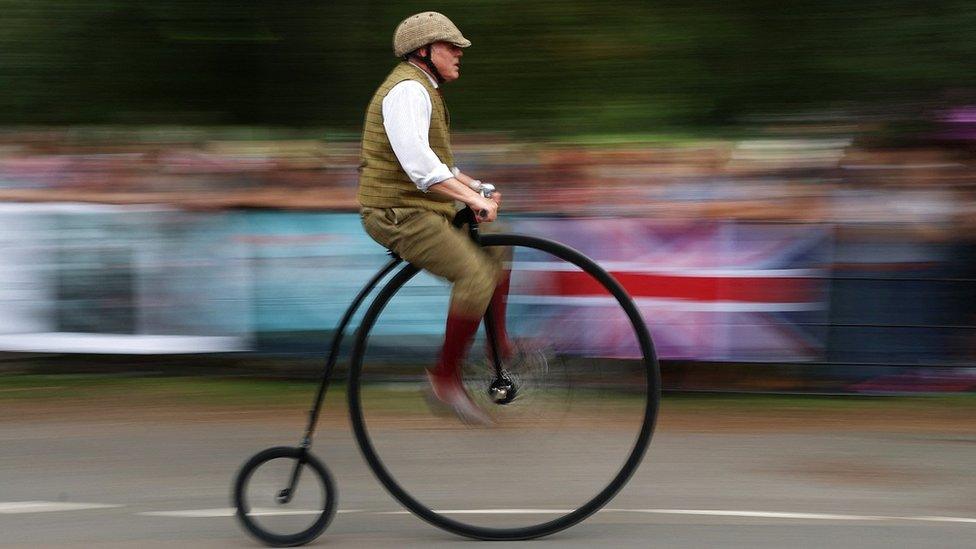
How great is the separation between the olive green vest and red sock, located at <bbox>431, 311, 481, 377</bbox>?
38cm

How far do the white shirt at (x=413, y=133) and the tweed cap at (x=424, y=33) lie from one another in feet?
0.48

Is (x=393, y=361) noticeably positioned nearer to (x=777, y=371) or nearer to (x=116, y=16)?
(x=777, y=371)

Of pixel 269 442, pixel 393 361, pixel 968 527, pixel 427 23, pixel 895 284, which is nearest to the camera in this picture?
pixel 427 23

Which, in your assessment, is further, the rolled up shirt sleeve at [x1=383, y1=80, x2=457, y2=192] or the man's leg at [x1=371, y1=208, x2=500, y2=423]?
the man's leg at [x1=371, y1=208, x2=500, y2=423]

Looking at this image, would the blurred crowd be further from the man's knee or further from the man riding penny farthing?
the man's knee

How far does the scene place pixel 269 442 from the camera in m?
5.96

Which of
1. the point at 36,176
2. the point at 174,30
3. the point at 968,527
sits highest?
the point at 174,30

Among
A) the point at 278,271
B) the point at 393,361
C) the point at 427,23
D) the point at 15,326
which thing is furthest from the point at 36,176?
the point at 427,23

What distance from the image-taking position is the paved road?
466cm

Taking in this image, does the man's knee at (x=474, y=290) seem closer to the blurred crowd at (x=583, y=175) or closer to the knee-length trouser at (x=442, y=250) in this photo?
the knee-length trouser at (x=442, y=250)

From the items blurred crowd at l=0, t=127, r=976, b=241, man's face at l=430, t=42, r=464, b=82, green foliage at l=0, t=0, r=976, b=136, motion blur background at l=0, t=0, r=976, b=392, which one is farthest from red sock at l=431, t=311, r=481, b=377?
green foliage at l=0, t=0, r=976, b=136

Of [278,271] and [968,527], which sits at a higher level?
[278,271]

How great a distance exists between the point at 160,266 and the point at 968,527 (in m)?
4.39

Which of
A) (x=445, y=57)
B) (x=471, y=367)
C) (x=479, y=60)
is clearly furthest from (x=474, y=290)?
Result: (x=479, y=60)
